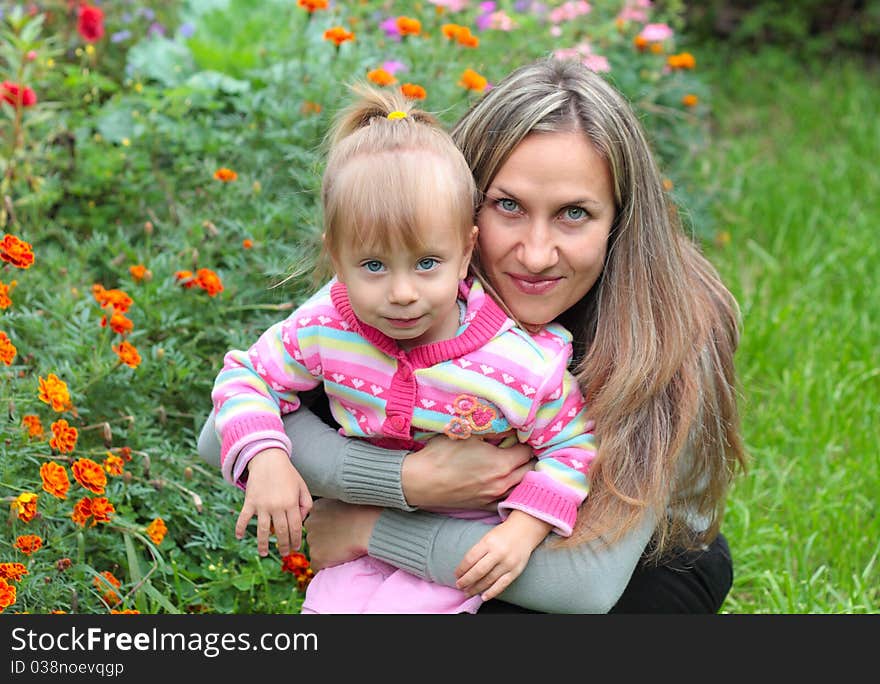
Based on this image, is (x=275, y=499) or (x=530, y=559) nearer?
(x=275, y=499)

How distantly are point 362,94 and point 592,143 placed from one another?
408 mm

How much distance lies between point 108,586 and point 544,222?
1094mm

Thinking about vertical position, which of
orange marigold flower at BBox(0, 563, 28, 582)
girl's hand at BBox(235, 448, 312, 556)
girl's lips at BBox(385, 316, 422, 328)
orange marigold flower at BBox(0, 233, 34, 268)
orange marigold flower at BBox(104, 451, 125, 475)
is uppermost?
girl's lips at BBox(385, 316, 422, 328)

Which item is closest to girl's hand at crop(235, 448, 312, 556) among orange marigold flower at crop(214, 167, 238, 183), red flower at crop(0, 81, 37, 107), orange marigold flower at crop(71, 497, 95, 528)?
orange marigold flower at crop(71, 497, 95, 528)

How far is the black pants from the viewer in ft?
7.61

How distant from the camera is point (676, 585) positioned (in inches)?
92.7

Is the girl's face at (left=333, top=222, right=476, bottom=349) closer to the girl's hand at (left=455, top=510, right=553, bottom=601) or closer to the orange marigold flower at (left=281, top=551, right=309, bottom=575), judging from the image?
the girl's hand at (left=455, top=510, right=553, bottom=601)

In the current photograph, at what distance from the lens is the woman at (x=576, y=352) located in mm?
2033

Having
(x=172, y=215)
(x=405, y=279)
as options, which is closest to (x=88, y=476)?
(x=405, y=279)

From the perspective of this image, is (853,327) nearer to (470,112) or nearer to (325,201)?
(470,112)

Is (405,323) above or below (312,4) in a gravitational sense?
below

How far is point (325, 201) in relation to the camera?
1911 millimetres

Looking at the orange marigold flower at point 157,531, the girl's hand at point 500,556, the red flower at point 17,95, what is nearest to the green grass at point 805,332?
the girl's hand at point 500,556

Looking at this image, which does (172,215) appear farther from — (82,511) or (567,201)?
(567,201)
